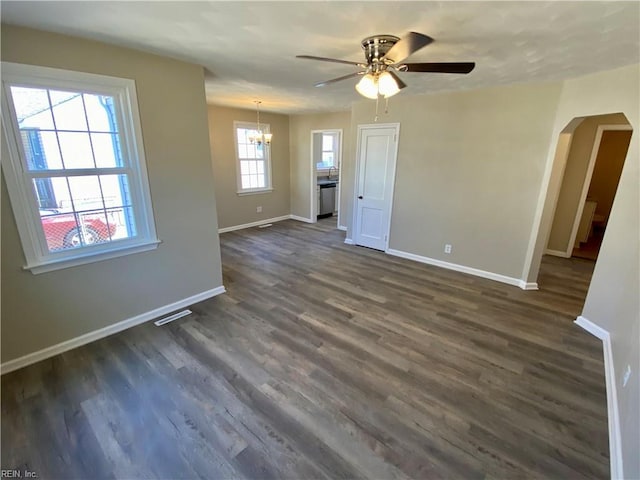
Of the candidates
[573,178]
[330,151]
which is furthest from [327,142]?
[573,178]

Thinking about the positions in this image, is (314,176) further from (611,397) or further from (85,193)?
(611,397)

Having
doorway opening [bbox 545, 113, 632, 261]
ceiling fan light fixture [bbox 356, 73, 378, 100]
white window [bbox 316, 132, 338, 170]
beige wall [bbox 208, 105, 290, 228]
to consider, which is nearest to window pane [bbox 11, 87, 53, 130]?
ceiling fan light fixture [bbox 356, 73, 378, 100]

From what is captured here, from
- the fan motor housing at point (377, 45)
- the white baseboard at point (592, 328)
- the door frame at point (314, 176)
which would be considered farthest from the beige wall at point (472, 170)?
the fan motor housing at point (377, 45)

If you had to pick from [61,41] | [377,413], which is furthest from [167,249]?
[377,413]

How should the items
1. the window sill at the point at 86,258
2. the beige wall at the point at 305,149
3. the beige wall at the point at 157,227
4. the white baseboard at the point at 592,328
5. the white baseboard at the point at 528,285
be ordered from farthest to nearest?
the beige wall at the point at 305,149
the white baseboard at the point at 528,285
the white baseboard at the point at 592,328
the window sill at the point at 86,258
the beige wall at the point at 157,227

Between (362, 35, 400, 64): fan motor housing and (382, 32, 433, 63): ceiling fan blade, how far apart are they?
0.06 m

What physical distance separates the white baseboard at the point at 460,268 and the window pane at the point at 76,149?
4.10 m

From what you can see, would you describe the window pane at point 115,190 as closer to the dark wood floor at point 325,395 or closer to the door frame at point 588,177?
the dark wood floor at point 325,395

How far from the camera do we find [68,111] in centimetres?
225

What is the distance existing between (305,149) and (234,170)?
1714 mm

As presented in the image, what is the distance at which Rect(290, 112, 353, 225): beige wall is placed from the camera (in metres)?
6.11

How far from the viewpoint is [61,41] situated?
6.93ft

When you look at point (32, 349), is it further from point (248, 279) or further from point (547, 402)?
point (547, 402)

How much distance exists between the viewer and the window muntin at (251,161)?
19.7 feet
